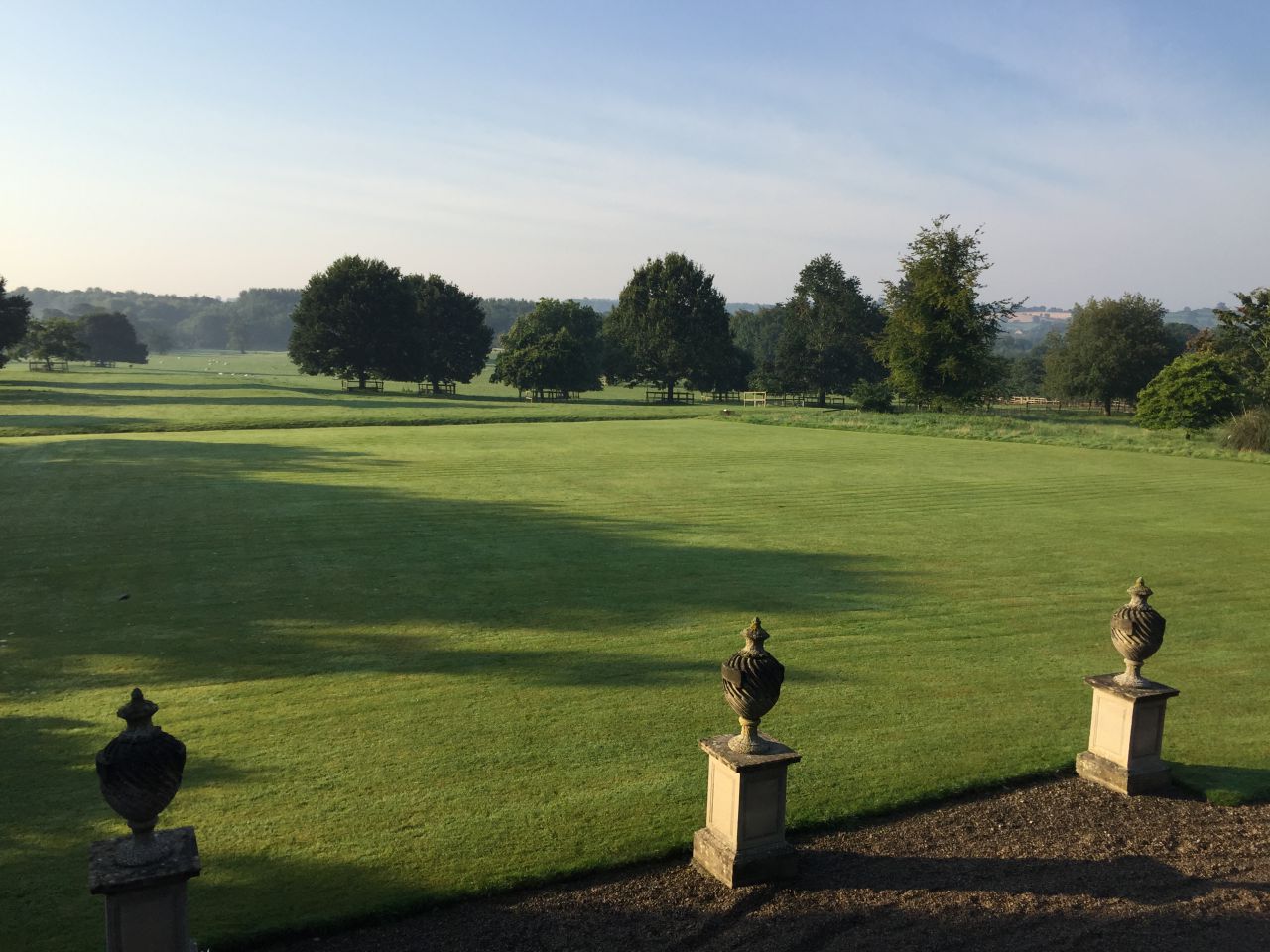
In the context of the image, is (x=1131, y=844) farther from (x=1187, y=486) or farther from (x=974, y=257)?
(x=974, y=257)

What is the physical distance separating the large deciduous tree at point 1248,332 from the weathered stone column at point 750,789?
3145 inches

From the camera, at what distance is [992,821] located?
7.56m

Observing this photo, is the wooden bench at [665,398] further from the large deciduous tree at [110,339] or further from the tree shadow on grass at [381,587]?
the large deciduous tree at [110,339]

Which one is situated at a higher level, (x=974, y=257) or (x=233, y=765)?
(x=974, y=257)

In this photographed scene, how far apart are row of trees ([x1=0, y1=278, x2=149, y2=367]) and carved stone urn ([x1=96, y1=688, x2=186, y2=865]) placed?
3612 inches

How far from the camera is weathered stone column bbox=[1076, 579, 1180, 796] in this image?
8.10 meters

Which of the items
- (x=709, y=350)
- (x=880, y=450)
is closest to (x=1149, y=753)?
(x=880, y=450)

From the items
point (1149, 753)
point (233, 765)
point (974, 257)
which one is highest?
point (974, 257)

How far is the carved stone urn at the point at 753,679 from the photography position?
6.41 metres

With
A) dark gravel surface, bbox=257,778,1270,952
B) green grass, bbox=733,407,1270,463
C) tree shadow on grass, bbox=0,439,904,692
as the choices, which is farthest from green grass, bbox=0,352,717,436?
dark gravel surface, bbox=257,778,1270,952

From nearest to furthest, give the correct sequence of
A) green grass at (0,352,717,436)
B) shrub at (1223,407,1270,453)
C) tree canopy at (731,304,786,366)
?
shrub at (1223,407,1270,453)
green grass at (0,352,717,436)
tree canopy at (731,304,786,366)

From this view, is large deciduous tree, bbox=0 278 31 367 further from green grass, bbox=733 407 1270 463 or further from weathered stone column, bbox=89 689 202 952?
weathered stone column, bbox=89 689 202 952

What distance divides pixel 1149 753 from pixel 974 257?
224ft

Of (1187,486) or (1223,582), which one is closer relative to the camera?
(1223,582)
